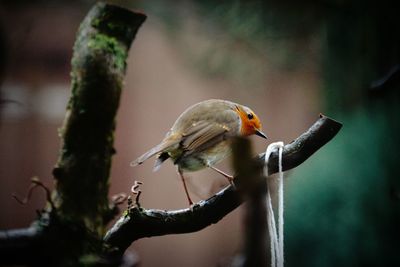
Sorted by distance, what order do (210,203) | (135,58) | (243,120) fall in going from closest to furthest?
1. (210,203)
2. (243,120)
3. (135,58)

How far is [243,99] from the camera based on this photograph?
103 centimetres

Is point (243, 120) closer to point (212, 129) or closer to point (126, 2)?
point (212, 129)

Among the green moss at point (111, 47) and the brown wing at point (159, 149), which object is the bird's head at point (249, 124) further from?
the green moss at point (111, 47)

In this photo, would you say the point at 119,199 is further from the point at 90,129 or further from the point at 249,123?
the point at 249,123

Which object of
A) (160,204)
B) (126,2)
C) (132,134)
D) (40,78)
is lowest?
(160,204)

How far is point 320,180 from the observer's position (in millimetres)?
1038

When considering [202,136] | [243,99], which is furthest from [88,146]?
[243,99]

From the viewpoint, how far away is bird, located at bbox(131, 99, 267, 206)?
888 mm

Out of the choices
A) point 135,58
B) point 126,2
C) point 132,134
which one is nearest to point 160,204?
point 132,134

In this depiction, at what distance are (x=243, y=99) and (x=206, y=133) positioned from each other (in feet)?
0.54

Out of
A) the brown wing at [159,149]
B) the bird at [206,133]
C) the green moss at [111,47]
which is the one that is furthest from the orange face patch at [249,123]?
the green moss at [111,47]

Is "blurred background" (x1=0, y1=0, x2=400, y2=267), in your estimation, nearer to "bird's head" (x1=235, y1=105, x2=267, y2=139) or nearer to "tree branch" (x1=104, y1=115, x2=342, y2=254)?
"bird's head" (x1=235, y1=105, x2=267, y2=139)

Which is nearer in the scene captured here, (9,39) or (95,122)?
(95,122)

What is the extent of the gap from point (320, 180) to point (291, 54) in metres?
0.32
